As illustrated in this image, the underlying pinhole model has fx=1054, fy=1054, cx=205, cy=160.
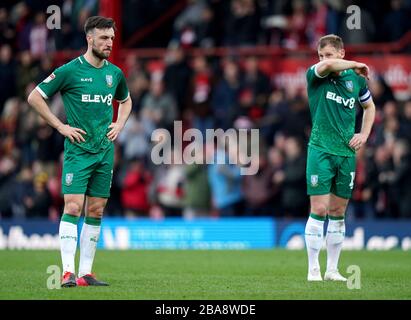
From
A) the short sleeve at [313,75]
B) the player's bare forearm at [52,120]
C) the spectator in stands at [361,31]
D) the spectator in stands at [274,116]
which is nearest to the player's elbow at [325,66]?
the short sleeve at [313,75]

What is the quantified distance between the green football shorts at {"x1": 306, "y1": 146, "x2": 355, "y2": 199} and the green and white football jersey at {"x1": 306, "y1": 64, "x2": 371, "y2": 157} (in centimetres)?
8

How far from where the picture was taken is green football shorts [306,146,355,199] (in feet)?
37.7

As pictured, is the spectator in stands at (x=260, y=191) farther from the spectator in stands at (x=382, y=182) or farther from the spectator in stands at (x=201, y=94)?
A: the spectator in stands at (x=382, y=182)

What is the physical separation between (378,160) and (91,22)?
9599mm

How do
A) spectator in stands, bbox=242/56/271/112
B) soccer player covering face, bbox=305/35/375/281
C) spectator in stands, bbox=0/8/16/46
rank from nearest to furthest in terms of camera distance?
1. soccer player covering face, bbox=305/35/375/281
2. spectator in stands, bbox=242/56/271/112
3. spectator in stands, bbox=0/8/16/46

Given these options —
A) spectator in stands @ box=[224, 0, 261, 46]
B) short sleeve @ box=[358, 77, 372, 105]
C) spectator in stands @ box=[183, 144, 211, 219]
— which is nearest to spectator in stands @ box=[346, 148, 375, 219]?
spectator in stands @ box=[183, 144, 211, 219]

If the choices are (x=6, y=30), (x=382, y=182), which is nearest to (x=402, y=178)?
(x=382, y=182)

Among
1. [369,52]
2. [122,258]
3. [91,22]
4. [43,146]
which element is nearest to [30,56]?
[43,146]

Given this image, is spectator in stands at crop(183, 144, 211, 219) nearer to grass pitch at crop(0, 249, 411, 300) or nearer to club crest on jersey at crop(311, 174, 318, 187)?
grass pitch at crop(0, 249, 411, 300)

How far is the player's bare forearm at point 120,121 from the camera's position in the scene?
436 inches

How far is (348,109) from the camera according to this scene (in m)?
11.6

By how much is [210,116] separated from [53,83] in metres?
10.8
